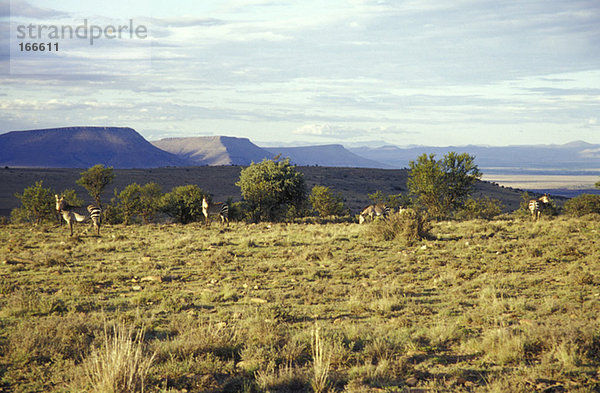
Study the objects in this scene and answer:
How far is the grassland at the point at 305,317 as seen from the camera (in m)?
6.52

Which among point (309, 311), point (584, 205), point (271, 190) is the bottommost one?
point (309, 311)

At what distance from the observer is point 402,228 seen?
20812mm

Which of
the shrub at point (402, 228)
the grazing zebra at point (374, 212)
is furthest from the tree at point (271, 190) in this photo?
the shrub at point (402, 228)

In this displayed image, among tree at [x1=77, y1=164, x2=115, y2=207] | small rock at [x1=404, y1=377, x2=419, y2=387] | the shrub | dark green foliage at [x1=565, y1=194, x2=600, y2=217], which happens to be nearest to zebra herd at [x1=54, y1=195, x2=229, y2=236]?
the shrub

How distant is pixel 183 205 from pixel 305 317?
91.7 ft

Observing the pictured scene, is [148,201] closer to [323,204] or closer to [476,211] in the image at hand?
[323,204]

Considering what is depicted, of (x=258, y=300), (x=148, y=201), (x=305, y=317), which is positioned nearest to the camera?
(x=305, y=317)

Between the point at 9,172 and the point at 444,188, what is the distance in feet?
327

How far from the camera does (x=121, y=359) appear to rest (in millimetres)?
5887

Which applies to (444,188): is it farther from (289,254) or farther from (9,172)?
(9,172)

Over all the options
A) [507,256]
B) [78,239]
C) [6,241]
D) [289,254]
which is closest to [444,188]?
[507,256]

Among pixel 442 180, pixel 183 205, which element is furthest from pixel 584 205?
pixel 183 205

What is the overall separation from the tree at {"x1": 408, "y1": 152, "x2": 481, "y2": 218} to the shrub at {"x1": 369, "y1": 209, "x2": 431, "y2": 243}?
47.8 feet

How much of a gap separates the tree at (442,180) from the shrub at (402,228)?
14.6m
